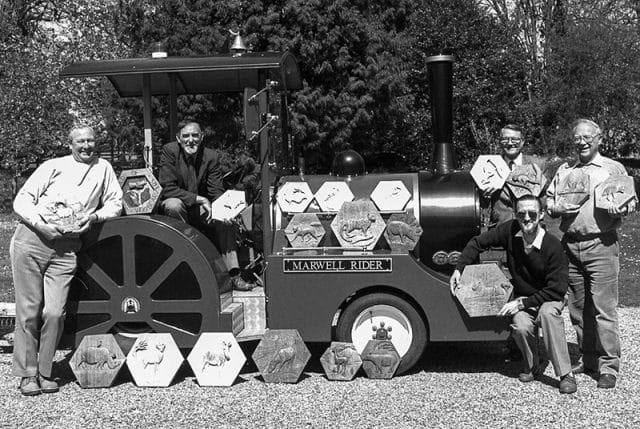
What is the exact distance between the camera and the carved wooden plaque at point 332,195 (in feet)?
17.4

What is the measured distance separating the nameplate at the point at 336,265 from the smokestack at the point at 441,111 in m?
0.97

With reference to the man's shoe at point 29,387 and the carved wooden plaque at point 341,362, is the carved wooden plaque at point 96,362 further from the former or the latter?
the carved wooden plaque at point 341,362

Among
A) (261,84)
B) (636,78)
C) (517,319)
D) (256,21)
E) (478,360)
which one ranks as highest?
(256,21)

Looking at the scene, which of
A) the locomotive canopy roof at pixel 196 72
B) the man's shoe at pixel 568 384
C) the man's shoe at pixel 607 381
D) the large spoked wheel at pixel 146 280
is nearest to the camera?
the man's shoe at pixel 568 384

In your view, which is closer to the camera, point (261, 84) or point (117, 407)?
point (117, 407)

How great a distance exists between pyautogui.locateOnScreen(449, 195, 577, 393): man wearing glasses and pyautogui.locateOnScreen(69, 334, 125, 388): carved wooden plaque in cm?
221

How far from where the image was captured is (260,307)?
5152 mm

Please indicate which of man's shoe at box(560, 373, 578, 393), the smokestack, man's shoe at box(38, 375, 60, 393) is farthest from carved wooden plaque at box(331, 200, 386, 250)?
man's shoe at box(38, 375, 60, 393)

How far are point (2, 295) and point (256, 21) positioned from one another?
26.7 feet

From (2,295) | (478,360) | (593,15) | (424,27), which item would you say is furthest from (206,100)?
(593,15)

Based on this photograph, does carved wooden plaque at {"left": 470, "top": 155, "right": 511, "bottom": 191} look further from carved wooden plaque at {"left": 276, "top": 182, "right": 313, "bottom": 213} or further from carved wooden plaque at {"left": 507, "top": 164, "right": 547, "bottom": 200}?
carved wooden plaque at {"left": 276, "top": 182, "right": 313, "bottom": 213}

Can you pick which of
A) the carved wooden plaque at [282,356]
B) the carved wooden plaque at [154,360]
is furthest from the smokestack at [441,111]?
the carved wooden plaque at [154,360]

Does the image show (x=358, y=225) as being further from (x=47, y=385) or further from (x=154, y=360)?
(x=47, y=385)

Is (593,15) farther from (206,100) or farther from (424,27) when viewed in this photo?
(206,100)
